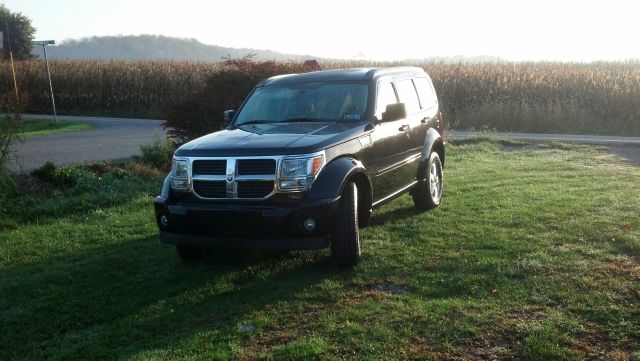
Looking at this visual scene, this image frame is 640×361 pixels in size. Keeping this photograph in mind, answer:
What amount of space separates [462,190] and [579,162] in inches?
186

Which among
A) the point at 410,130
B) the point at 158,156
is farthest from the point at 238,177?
the point at 158,156

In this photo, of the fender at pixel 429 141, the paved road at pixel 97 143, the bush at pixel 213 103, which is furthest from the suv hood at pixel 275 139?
the paved road at pixel 97 143

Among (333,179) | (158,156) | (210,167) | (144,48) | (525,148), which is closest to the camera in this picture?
(333,179)

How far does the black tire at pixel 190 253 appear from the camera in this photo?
22.1 feet

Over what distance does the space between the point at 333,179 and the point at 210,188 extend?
112cm

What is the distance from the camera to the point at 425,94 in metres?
9.39

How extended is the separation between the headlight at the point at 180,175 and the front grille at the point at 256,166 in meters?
0.59

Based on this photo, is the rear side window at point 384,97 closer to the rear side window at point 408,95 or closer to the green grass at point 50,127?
the rear side window at point 408,95

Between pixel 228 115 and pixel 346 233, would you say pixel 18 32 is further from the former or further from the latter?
pixel 346 233

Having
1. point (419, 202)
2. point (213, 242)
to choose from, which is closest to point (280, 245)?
point (213, 242)

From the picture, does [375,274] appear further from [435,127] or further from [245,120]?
[435,127]

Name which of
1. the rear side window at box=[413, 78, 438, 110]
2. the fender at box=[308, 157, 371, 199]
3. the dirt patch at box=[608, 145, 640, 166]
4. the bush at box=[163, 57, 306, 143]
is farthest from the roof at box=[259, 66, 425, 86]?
the dirt patch at box=[608, 145, 640, 166]

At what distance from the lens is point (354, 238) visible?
6148 mm

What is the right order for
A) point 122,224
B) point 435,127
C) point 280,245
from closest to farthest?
point 280,245 < point 122,224 < point 435,127
